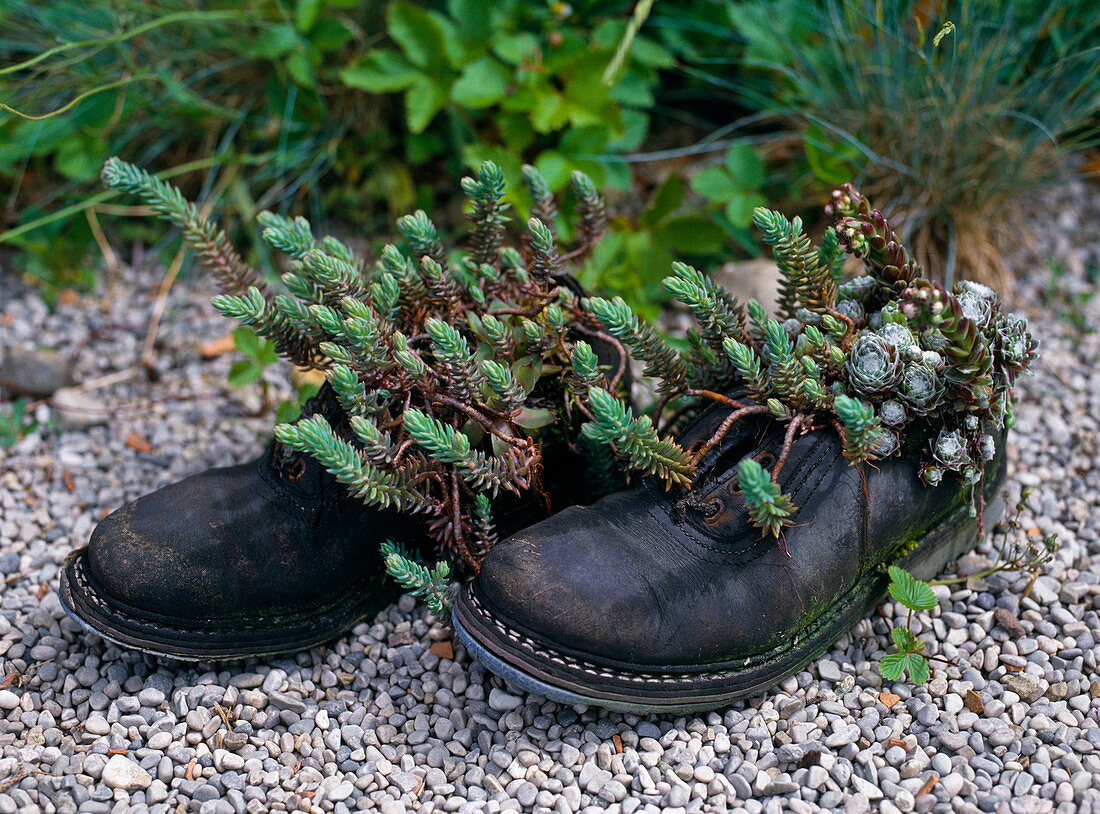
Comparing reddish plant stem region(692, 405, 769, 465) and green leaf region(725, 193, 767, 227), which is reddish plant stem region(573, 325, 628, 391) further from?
green leaf region(725, 193, 767, 227)

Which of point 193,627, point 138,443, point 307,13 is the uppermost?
point 307,13

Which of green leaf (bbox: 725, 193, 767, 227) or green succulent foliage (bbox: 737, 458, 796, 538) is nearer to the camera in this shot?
green succulent foliage (bbox: 737, 458, 796, 538)

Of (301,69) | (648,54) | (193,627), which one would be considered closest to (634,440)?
(193,627)

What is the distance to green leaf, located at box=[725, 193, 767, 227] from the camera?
7.99ft

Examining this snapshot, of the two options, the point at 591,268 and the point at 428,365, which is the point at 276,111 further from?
the point at 428,365

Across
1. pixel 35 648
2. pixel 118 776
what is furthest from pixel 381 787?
pixel 35 648

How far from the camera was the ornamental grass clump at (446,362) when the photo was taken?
1.42m

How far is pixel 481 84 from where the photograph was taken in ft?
8.11

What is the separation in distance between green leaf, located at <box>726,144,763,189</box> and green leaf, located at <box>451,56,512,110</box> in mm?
682

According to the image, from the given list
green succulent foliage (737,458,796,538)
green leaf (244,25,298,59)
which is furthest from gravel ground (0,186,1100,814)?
→ green leaf (244,25,298,59)

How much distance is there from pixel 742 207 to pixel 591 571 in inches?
56.2

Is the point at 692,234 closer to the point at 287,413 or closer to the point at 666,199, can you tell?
the point at 666,199

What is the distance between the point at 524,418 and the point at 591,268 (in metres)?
0.87

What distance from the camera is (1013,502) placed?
6.48 feet
